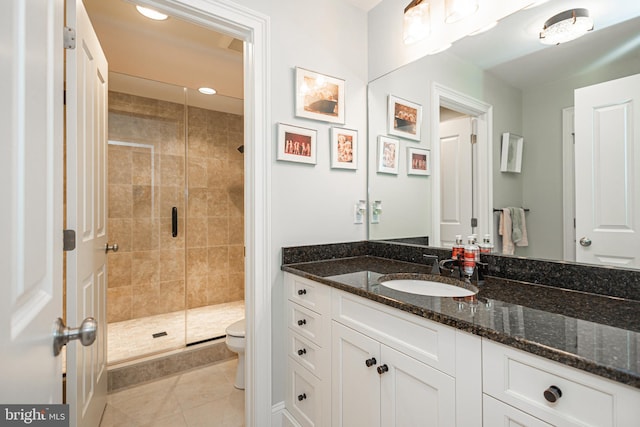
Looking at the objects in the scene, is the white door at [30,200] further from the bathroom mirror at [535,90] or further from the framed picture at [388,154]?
the framed picture at [388,154]

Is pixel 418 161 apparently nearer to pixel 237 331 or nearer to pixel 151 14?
pixel 237 331

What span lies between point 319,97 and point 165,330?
2.46 metres

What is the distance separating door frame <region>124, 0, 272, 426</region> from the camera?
157 cm

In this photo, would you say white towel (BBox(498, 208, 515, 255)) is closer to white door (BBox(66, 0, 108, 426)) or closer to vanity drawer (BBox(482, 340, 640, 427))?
vanity drawer (BBox(482, 340, 640, 427))

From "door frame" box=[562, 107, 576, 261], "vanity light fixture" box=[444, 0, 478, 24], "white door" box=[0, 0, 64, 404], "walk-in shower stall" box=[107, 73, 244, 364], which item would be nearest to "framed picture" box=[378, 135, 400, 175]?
"vanity light fixture" box=[444, 0, 478, 24]

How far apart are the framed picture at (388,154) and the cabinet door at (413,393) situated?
3.95 feet

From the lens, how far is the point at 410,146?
1.90m

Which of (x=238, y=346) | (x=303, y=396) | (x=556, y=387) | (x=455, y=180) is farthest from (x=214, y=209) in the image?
(x=556, y=387)

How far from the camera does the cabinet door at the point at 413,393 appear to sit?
2.86 feet

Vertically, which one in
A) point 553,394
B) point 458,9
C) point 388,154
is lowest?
point 553,394

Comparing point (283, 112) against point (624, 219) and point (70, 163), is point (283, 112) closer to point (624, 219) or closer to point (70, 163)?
point (70, 163)

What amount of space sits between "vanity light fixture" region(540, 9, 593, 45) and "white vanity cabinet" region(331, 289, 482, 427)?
47.9 inches

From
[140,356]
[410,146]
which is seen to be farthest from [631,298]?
[140,356]

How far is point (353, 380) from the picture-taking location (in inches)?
46.6
